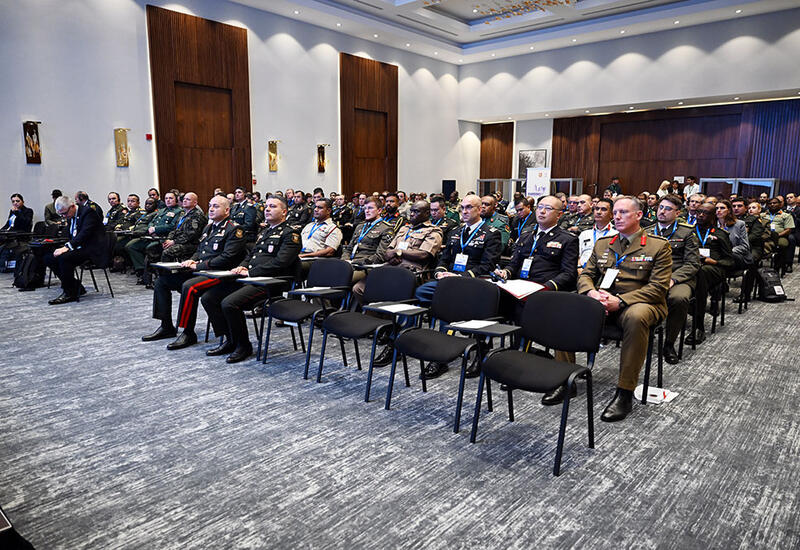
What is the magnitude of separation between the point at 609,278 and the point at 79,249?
5991 millimetres

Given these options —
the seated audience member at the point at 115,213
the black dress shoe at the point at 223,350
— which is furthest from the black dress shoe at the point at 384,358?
the seated audience member at the point at 115,213

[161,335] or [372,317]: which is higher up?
[372,317]

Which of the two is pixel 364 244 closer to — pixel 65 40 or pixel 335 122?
pixel 65 40

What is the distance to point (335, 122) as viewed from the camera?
14938 millimetres

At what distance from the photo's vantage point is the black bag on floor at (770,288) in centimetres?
654

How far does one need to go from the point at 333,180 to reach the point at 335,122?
162 centimetres

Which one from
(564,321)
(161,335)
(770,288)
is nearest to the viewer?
(564,321)

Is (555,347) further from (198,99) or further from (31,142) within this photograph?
(198,99)

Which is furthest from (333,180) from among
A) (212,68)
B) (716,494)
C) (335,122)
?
(716,494)

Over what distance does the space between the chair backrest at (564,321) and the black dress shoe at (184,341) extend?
303 cm

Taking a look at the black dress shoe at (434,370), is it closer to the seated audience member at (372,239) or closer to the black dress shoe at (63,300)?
the seated audience member at (372,239)

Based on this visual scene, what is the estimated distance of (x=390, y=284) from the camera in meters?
3.88

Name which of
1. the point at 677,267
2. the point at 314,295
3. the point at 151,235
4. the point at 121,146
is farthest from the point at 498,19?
the point at 314,295

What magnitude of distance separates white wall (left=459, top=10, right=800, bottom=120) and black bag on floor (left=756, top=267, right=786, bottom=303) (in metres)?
8.65
